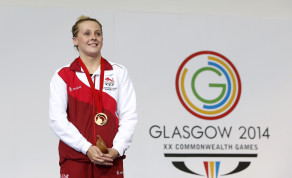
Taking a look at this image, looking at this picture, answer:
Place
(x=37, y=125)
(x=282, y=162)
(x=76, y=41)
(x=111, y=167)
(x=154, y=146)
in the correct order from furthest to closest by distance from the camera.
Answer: (x=282, y=162) < (x=154, y=146) < (x=37, y=125) < (x=76, y=41) < (x=111, y=167)

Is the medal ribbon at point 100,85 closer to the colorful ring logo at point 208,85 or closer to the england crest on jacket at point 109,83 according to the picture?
the england crest on jacket at point 109,83

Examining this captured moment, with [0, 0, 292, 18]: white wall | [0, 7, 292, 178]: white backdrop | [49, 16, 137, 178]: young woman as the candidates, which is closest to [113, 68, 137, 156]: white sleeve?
[49, 16, 137, 178]: young woman

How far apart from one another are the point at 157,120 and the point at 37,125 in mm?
1111

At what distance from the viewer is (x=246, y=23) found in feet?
18.5

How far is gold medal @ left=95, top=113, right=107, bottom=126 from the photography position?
2.67 m

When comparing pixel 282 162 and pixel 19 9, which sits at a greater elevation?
pixel 19 9

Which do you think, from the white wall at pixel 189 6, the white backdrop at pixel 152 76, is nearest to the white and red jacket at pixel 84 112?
the white backdrop at pixel 152 76

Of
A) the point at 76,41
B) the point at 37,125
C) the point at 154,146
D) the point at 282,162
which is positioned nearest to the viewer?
the point at 76,41

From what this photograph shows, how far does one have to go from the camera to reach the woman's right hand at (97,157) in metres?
2.56

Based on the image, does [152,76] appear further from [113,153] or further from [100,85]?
[113,153]

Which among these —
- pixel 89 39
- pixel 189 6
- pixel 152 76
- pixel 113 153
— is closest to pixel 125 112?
pixel 113 153

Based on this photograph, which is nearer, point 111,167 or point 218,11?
point 111,167

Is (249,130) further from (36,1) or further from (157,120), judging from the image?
(36,1)

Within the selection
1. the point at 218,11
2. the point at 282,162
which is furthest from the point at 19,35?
the point at 282,162
